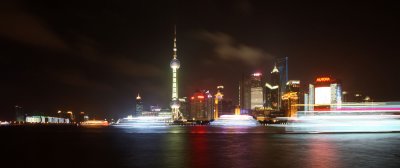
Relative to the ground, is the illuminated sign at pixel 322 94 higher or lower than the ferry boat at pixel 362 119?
higher

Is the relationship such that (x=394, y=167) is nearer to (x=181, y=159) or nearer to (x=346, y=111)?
(x=181, y=159)

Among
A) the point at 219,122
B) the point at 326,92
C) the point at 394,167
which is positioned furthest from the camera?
the point at 326,92

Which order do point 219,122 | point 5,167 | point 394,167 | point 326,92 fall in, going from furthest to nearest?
point 326,92
point 219,122
point 5,167
point 394,167

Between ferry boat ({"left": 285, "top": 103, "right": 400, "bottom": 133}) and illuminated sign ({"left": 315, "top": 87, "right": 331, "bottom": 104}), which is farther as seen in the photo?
illuminated sign ({"left": 315, "top": 87, "right": 331, "bottom": 104})

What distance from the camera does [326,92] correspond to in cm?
14150

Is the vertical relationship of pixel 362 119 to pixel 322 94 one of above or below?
below

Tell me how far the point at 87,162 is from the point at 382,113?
46340 mm

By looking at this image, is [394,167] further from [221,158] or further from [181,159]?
[181,159]

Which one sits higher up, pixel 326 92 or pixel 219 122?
pixel 326 92

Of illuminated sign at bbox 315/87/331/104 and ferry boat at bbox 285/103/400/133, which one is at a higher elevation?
illuminated sign at bbox 315/87/331/104

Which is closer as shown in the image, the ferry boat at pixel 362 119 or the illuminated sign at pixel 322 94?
the ferry boat at pixel 362 119

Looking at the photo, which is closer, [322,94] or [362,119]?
[362,119]

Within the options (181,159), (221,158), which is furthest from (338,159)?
(181,159)

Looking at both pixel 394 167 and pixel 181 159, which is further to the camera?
pixel 181 159
